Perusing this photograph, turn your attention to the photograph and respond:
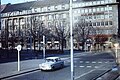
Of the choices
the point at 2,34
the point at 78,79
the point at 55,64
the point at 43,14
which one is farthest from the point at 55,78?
the point at 43,14

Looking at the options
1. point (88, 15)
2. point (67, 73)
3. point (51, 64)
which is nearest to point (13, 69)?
point (51, 64)

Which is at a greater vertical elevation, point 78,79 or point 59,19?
point 59,19

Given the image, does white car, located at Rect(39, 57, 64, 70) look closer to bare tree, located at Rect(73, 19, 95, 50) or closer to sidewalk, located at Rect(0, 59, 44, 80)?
sidewalk, located at Rect(0, 59, 44, 80)

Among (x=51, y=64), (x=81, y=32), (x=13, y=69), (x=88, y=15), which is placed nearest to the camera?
(x=51, y=64)

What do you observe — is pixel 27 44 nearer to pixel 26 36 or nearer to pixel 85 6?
pixel 26 36

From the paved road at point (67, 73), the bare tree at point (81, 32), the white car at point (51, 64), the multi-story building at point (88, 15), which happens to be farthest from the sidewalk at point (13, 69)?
the multi-story building at point (88, 15)

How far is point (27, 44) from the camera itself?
91.1 m

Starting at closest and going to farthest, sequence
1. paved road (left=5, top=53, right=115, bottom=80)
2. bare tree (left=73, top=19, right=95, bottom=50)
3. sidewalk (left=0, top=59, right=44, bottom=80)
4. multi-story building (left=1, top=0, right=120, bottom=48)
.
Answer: paved road (left=5, top=53, right=115, bottom=80)
sidewalk (left=0, top=59, right=44, bottom=80)
bare tree (left=73, top=19, right=95, bottom=50)
multi-story building (left=1, top=0, right=120, bottom=48)

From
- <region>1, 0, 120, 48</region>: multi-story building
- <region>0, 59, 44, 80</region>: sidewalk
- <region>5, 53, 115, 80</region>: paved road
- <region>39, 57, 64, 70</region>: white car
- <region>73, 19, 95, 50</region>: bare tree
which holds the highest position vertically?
<region>1, 0, 120, 48</region>: multi-story building

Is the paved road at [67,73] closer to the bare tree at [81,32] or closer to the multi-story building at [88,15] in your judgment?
the bare tree at [81,32]

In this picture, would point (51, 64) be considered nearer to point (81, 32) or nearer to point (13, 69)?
point (13, 69)

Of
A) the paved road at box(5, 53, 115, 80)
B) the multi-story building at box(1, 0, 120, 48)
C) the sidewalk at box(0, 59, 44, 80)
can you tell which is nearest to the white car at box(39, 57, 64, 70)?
the paved road at box(5, 53, 115, 80)

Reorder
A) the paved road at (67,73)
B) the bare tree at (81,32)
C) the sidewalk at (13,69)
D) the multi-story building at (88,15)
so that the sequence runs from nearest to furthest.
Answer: the paved road at (67,73)
the sidewalk at (13,69)
the bare tree at (81,32)
the multi-story building at (88,15)

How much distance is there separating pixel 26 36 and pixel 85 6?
30.5m
